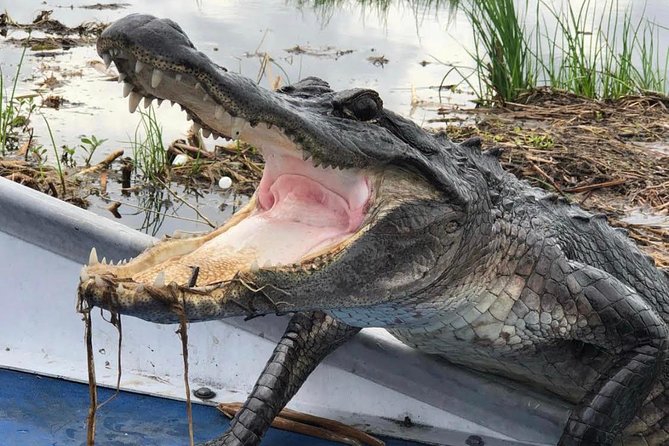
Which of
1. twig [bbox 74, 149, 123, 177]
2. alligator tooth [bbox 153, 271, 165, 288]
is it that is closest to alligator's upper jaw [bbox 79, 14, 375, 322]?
alligator tooth [bbox 153, 271, 165, 288]

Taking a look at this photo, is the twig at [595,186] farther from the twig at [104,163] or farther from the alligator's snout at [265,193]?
the alligator's snout at [265,193]

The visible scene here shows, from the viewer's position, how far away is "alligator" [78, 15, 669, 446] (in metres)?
2.10

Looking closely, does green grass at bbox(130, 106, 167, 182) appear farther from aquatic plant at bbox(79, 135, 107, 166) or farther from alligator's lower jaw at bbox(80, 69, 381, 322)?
alligator's lower jaw at bbox(80, 69, 381, 322)

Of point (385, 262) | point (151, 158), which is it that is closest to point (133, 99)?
point (385, 262)

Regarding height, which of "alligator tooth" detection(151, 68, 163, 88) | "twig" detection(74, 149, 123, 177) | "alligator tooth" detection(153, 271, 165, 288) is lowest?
"twig" detection(74, 149, 123, 177)

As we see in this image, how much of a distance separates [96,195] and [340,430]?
117 inches

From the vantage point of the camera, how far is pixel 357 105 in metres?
2.41

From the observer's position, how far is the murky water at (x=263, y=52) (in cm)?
682

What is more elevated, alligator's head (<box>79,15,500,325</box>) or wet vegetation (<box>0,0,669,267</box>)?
alligator's head (<box>79,15,500,325</box>)

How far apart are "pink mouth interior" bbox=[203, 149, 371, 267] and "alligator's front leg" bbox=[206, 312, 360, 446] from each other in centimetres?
64

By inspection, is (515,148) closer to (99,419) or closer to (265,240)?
(99,419)

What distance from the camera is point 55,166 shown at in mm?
5938

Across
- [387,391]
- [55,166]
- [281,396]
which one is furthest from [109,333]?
[55,166]

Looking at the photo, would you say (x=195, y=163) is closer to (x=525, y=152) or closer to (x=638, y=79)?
(x=525, y=152)
